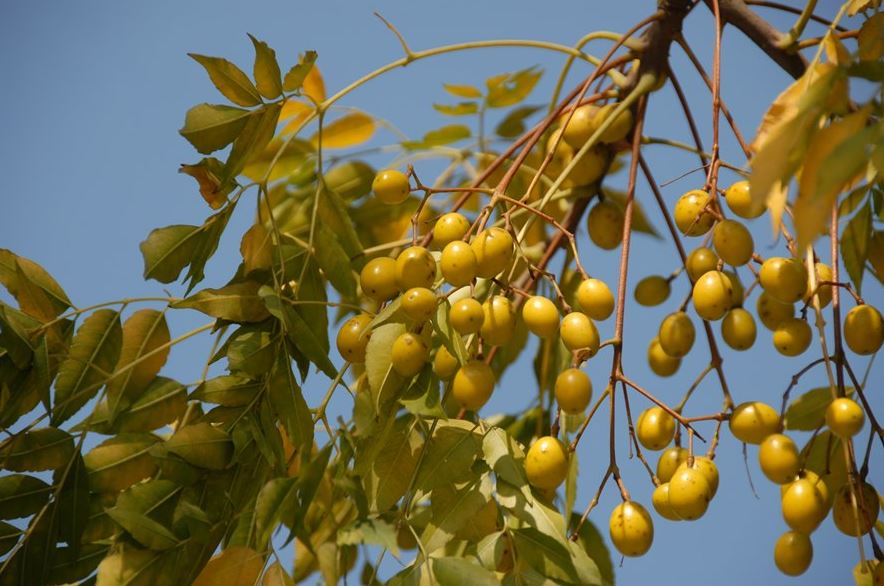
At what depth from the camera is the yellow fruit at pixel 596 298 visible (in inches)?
22.0

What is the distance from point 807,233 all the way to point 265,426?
0.31 metres

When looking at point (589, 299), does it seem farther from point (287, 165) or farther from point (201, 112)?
point (287, 165)

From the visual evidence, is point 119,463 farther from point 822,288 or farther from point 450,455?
point 822,288

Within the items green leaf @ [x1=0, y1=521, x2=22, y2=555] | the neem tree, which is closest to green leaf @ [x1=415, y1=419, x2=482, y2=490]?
the neem tree

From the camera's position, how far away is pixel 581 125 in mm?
697

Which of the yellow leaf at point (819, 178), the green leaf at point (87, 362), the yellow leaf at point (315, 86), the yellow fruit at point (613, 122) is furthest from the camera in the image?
the yellow leaf at point (315, 86)

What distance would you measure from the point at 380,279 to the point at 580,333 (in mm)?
116

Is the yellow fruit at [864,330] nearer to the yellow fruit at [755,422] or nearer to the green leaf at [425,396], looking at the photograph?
the yellow fruit at [755,422]

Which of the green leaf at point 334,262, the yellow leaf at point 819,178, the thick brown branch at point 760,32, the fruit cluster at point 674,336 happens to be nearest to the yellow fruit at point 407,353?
the fruit cluster at point 674,336

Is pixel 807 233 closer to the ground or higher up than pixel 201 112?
closer to the ground

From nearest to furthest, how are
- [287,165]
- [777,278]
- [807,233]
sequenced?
[807,233]
[777,278]
[287,165]

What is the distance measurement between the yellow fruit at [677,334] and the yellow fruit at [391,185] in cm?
17

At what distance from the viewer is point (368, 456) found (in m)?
0.55

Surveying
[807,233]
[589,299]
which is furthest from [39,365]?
[807,233]
